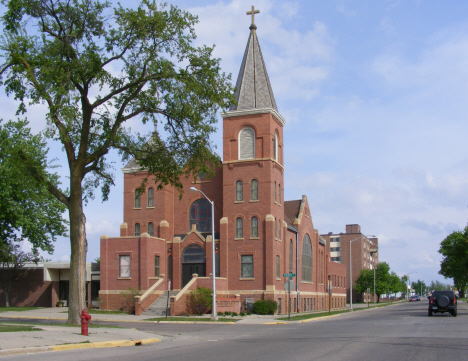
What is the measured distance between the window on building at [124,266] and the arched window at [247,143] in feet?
40.5

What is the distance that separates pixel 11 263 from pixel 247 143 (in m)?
24.0

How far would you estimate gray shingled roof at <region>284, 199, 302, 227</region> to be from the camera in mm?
54406

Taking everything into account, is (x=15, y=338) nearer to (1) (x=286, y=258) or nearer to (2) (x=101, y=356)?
(2) (x=101, y=356)

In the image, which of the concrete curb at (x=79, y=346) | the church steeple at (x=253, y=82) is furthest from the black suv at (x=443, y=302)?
the concrete curb at (x=79, y=346)

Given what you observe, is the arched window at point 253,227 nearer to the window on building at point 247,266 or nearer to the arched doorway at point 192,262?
the window on building at point 247,266

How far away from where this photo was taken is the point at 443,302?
37.3 metres

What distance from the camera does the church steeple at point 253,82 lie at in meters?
47.1

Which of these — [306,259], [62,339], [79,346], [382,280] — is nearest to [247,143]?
[306,259]

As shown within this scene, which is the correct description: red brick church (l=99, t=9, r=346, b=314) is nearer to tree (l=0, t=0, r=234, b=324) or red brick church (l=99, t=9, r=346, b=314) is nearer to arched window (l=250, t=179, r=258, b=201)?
arched window (l=250, t=179, r=258, b=201)

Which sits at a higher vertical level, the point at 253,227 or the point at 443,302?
the point at 253,227

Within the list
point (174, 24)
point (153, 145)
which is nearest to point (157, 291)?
point (153, 145)

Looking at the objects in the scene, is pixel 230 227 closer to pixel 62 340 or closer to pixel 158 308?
pixel 158 308

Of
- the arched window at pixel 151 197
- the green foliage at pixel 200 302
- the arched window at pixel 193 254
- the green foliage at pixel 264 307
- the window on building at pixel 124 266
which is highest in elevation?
the arched window at pixel 151 197

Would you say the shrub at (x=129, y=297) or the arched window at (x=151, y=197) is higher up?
the arched window at (x=151, y=197)
